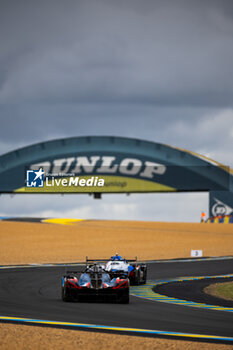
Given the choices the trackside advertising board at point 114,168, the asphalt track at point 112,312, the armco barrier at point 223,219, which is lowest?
the asphalt track at point 112,312

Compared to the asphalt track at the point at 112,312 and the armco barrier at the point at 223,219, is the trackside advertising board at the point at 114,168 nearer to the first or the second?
the armco barrier at the point at 223,219

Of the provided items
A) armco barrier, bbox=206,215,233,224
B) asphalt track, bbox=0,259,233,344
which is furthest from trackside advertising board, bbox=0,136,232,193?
asphalt track, bbox=0,259,233,344

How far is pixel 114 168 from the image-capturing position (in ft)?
270

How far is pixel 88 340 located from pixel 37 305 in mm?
6909

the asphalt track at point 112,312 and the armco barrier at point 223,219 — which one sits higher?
the armco barrier at point 223,219

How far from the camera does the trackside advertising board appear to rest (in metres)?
81.9

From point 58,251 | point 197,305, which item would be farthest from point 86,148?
point 197,305

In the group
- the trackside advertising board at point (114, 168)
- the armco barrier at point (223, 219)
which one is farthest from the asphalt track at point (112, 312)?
the armco barrier at point (223, 219)

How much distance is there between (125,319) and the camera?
18422mm

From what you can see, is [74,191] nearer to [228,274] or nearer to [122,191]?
[122,191]

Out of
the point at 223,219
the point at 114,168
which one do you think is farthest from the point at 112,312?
the point at 223,219

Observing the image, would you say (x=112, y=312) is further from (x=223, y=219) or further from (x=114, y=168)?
(x=223, y=219)

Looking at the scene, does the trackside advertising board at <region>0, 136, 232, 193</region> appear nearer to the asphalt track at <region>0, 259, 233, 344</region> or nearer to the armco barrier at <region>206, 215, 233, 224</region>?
the armco barrier at <region>206, 215, 233, 224</region>

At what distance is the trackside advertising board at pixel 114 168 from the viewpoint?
269 ft
